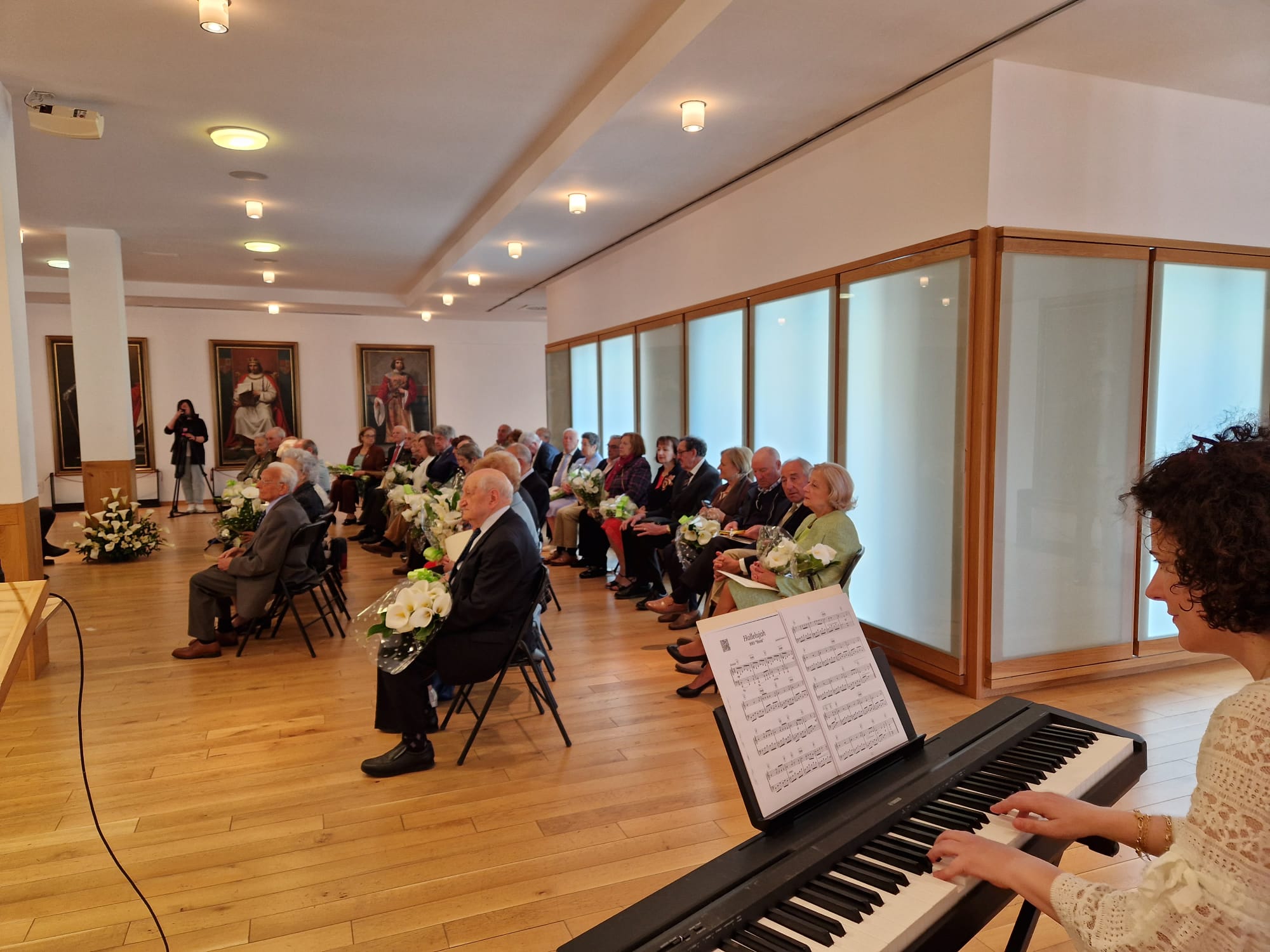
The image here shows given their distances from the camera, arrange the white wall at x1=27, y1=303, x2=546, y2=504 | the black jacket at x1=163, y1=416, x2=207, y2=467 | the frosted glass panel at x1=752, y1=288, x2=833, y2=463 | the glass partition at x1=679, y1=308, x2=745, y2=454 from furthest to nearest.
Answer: the white wall at x1=27, y1=303, x2=546, y2=504, the black jacket at x1=163, y1=416, x2=207, y2=467, the glass partition at x1=679, y1=308, x2=745, y2=454, the frosted glass panel at x1=752, y1=288, x2=833, y2=463

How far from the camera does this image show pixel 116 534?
8758 mm

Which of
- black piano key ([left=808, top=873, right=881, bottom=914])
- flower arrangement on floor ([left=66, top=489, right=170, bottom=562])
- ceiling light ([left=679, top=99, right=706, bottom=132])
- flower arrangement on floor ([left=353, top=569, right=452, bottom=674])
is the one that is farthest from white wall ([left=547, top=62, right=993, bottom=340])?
flower arrangement on floor ([left=66, top=489, right=170, bottom=562])

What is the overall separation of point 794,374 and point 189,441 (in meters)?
11.1

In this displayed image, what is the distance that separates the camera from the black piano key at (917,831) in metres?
1.48

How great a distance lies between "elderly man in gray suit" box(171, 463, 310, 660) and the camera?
5359 mm

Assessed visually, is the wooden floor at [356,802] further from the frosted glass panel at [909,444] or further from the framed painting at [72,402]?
the framed painting at [72,402]

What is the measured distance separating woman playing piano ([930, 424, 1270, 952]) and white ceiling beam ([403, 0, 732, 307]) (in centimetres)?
325

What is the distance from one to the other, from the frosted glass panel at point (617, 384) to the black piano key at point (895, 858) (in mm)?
7911

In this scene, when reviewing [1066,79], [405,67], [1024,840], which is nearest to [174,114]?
[405,67]

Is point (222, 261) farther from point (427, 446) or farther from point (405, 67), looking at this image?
point (405, 67)

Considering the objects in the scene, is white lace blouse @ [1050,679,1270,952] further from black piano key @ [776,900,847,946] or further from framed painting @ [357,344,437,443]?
framed painting @ [357,344,437,443]

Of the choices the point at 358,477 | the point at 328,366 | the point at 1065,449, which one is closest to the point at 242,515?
the point at 358,477

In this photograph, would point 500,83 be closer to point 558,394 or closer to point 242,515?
point 242,515

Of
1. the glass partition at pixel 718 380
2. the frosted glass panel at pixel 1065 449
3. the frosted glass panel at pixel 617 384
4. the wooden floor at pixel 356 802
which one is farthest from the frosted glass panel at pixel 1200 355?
the frosted glass panel at pixel 617 384
